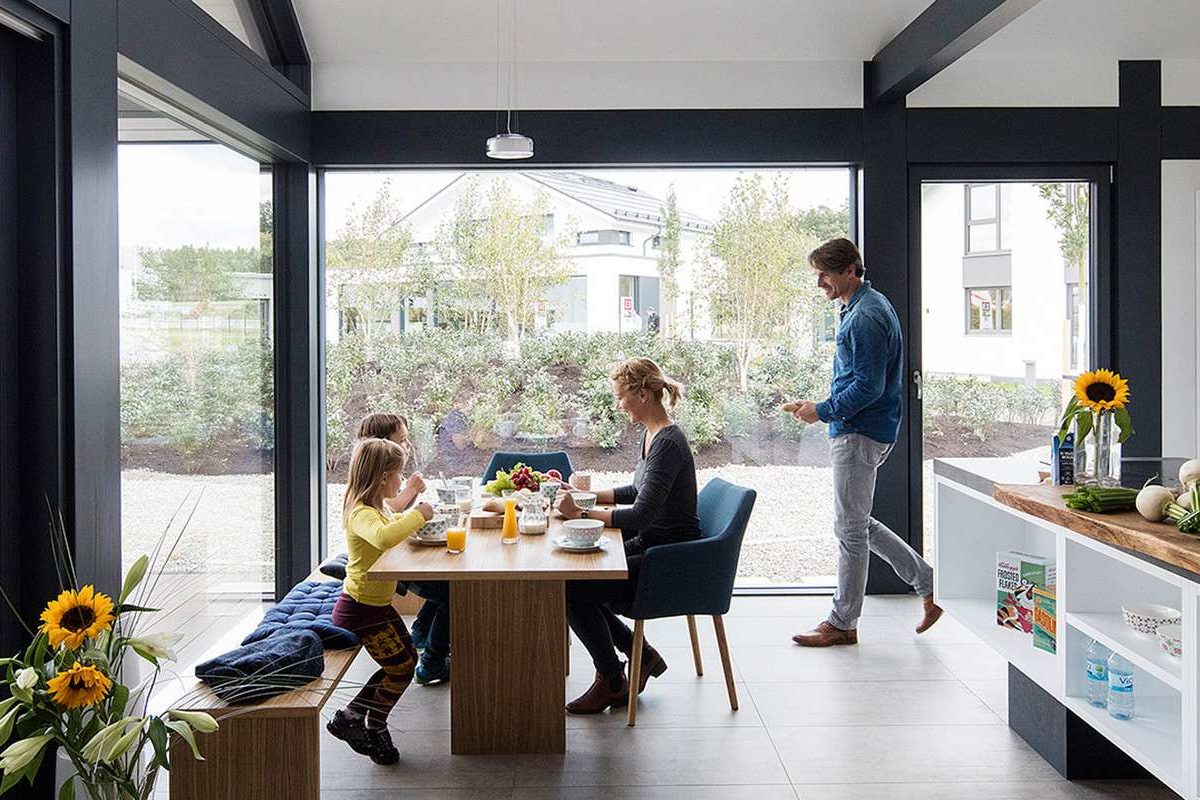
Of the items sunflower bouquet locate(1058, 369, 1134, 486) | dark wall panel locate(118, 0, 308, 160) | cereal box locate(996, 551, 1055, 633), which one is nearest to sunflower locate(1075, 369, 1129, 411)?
sunflower bouquet locate(1058, 369, 1134, 486)

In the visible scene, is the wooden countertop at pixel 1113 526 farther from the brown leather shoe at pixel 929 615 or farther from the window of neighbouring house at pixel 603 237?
the window of neighbouring house at pixel 603 237

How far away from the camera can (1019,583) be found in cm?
351

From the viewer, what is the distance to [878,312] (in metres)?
4.78

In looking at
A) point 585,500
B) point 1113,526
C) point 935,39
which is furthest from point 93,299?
point 935,39

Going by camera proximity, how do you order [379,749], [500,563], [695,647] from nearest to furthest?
1. [500,563]
2. [379,749]
3. [695,647]

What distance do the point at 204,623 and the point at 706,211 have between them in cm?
322

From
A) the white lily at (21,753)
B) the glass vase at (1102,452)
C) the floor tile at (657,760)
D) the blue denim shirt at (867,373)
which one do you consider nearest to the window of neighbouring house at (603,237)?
the blue denim shirt at (867,373)

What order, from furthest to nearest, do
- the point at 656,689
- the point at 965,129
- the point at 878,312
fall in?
the point at 965,129
the point at 878,312
the point at 656,689

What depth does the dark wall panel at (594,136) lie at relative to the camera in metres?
5.65

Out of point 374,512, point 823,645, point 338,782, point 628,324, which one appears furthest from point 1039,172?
point 338,782

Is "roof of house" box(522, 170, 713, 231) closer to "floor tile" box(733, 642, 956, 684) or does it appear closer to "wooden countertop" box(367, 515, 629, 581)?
"floor tile" box(733, 642, 956, 684)

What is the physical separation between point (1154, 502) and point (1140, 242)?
3521 millimetres

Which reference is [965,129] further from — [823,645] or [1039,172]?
[823,645]

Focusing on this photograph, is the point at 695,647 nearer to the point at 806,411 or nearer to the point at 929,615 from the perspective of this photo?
the point at 806,411
